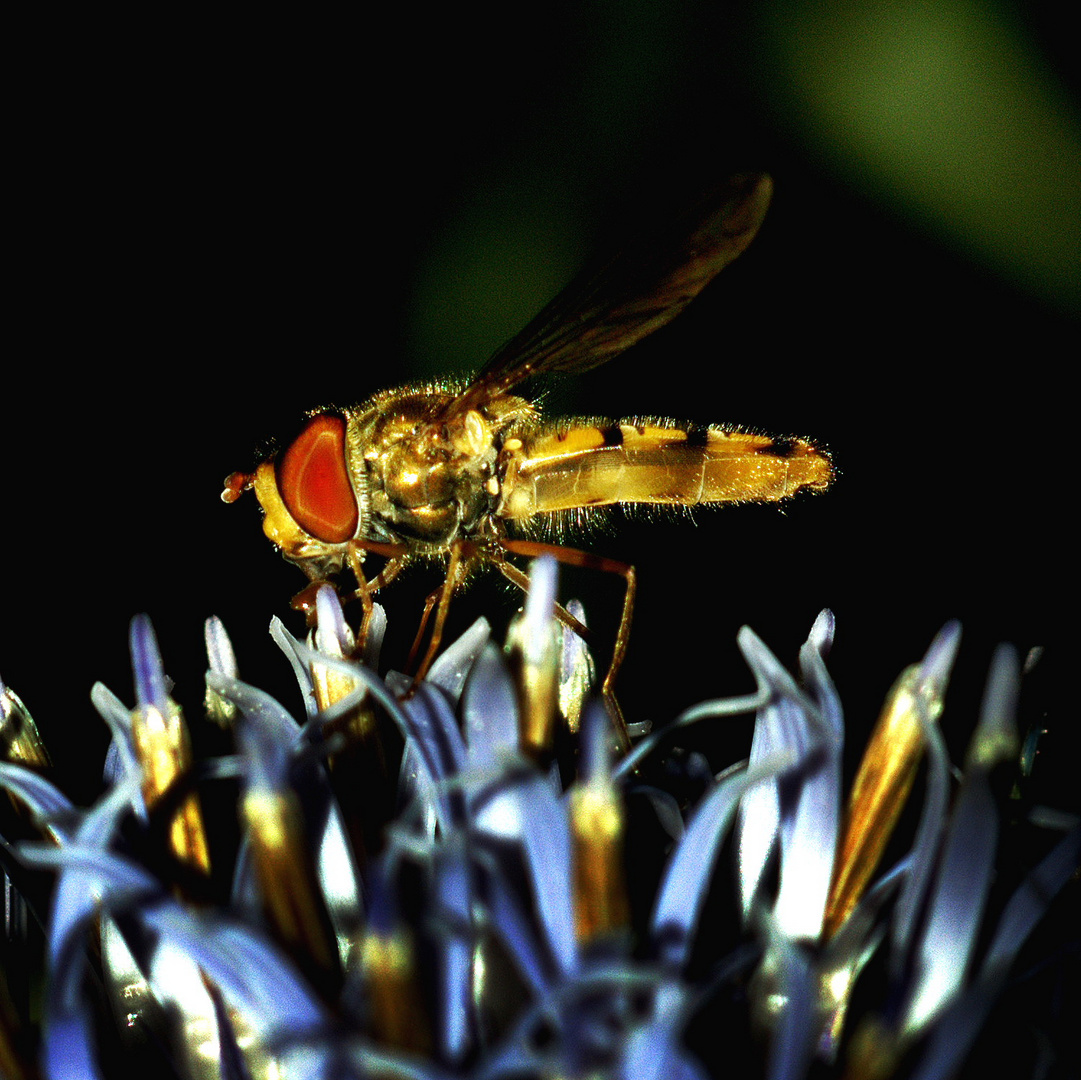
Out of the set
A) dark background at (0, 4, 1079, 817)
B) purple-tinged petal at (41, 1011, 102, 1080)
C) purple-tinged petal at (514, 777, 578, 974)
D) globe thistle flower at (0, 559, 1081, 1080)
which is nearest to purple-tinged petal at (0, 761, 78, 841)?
globe thistle flower at (0, 559, 1081, 1080)

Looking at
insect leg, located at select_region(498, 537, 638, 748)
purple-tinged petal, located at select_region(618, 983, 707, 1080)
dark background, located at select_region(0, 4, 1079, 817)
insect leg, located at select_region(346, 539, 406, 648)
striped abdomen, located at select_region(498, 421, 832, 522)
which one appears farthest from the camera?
dark background, located at select_region(0, 4, 1079, 817)

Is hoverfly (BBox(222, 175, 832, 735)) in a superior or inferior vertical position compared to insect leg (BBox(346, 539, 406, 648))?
superior

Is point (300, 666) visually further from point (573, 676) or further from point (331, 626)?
point (573, 676)

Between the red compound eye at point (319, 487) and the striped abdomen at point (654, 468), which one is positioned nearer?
the red compound eye at point (319, 487)

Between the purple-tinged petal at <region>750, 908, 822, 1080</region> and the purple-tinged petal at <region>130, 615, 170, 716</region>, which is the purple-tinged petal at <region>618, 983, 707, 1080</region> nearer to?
the purple-tinged petal at <region>750, 908, 822, 1080</region>

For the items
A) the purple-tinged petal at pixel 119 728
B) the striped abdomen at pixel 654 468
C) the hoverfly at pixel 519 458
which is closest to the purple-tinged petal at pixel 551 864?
the purple-tinged petal at pixel 119 728

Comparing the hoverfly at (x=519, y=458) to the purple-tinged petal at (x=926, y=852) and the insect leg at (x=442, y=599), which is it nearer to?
the insect leg at (x=442, y=599)

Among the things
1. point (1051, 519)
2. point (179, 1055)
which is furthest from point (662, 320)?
point (1051, 519)

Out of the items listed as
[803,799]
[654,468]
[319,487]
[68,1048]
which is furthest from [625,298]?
[68,1048]
